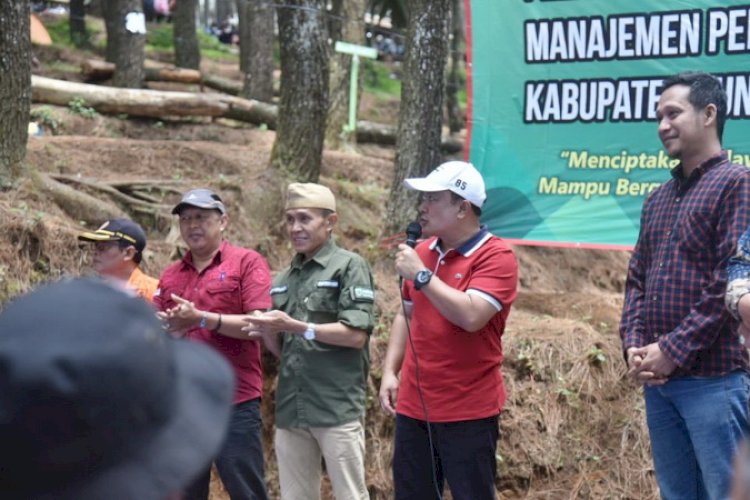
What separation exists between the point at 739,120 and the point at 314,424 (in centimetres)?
326

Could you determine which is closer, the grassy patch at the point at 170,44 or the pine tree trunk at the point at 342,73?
the pine tree trunk at the point at 342,73

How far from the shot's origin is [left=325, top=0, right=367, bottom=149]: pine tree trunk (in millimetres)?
14211

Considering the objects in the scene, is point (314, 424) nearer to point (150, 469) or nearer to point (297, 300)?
point (297, 300)

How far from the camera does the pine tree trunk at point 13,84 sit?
28.6ft

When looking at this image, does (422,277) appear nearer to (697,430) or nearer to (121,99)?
(697,430)

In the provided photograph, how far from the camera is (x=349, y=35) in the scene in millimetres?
16062

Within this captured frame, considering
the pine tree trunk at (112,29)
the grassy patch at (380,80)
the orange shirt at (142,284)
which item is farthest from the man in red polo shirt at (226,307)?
the grassy patch at (380,80)

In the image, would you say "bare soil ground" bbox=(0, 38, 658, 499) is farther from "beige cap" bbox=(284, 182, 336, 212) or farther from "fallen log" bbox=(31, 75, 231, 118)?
"beige cap" bbox=(284, 182, 336, 212)

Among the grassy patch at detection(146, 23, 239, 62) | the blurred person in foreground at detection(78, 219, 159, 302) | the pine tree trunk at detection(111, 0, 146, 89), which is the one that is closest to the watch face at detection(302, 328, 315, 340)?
the blurred person in foreground at detection(78, 219, 159, 302)

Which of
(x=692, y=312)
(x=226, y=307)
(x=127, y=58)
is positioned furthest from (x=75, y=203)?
(x=127, y=58)

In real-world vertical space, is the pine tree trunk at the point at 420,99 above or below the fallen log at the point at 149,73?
below

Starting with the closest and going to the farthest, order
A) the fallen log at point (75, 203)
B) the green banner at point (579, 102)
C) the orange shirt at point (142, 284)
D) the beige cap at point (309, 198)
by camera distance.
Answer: the beige cap at point (309, 198)
the orange shirt at point (142, 284)
the green banner at point (579, 102)
the fallen log at point (75, 203)

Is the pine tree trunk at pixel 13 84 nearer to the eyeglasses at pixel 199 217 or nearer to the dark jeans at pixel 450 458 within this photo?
the eyeglasses at pixel 199 217

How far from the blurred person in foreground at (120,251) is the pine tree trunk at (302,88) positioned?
3818mm
